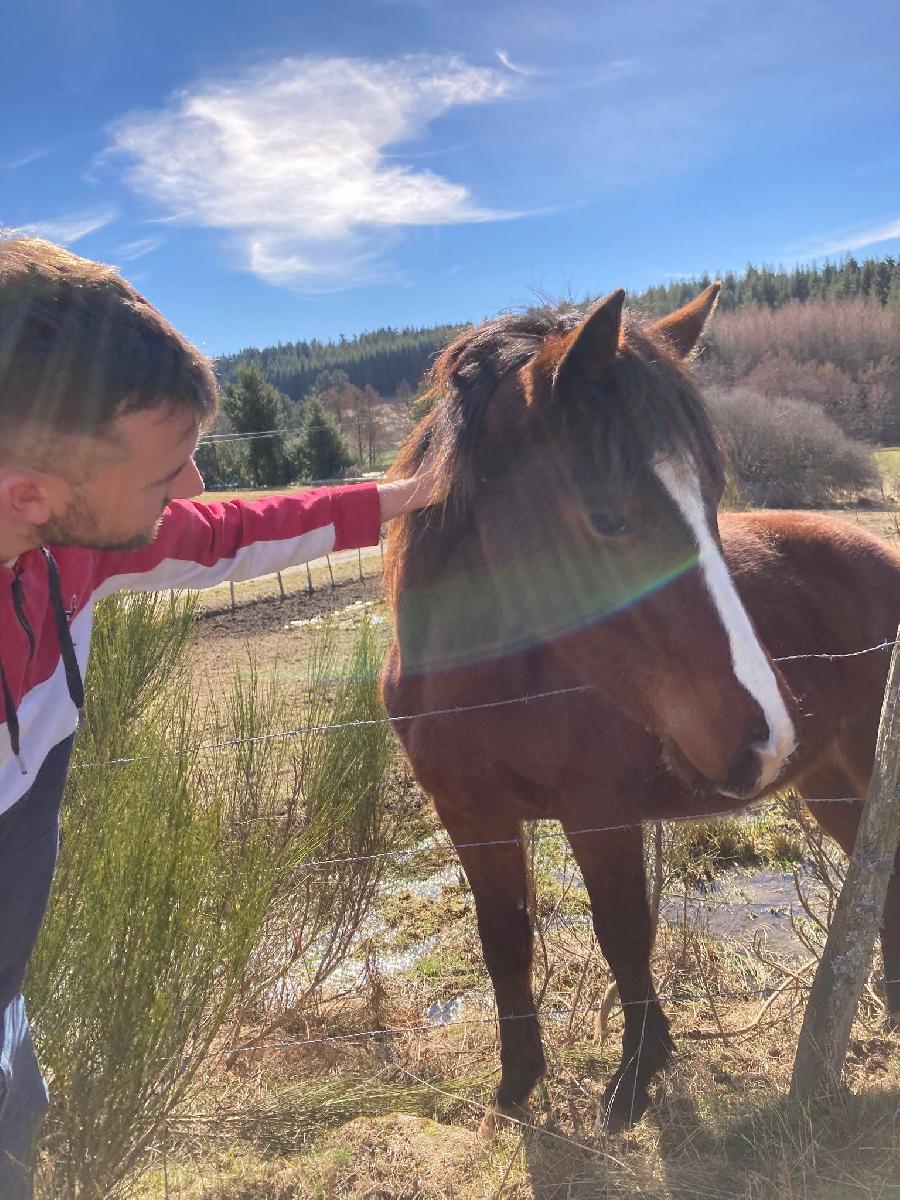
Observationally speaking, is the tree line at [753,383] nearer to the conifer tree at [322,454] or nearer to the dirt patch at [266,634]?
the conifer tree at [322,454]

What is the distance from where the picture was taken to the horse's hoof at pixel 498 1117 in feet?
8.06

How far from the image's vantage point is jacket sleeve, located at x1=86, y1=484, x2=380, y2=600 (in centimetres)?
170

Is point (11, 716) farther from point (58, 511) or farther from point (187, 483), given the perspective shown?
point (187, 483)

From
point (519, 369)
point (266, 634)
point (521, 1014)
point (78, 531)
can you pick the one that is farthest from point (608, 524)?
point (266, 634)

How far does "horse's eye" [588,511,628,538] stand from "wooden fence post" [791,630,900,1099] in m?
0.98

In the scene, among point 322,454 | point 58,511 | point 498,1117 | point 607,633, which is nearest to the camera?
point 58,511

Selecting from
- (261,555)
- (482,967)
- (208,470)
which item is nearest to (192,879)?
(261,555)

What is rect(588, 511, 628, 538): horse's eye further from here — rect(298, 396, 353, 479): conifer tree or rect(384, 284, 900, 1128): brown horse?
rect(298, 396, 353, 479): conifer tree

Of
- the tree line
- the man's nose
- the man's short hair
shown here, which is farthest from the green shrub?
the tree line

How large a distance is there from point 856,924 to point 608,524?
1320mm

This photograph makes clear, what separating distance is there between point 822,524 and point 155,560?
8.35ft

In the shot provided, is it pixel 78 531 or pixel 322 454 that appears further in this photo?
pixel 322 454

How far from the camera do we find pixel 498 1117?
2525mm

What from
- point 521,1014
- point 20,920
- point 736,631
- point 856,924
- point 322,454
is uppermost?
point 322,454
